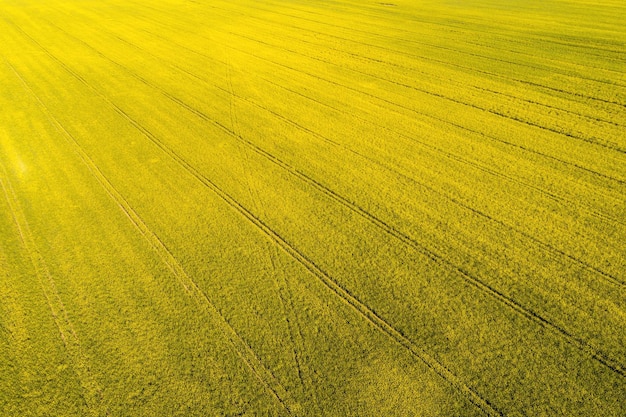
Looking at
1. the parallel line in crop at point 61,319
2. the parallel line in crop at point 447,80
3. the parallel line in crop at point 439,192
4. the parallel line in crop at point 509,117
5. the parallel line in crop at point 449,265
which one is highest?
the parallel line in crop at point 447,80

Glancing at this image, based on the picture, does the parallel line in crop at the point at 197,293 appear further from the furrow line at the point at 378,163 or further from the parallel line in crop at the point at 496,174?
the parallel line in crop at the point at 496,174

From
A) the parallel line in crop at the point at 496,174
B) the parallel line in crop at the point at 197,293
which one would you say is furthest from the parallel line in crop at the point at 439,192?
the parallel line in crop at the point at 197,293

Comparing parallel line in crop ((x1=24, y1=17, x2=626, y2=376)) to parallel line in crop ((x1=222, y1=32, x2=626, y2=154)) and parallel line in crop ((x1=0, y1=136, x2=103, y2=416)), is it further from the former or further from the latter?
parallel line in crop ((x1=222, y1=32, x2=626, y2=154))

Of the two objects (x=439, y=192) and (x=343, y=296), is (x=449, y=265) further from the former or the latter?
(x=439, y=192)

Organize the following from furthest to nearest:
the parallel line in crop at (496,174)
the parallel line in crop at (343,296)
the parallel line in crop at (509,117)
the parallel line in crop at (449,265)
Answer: the parallel line in crop at (509,117) < the parallel line in crop at (496,174) < the parallel line in crop at (449,265) < the parallel line in crop at (343,296)

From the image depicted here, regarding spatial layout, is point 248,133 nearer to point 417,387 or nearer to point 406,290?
point 406,290

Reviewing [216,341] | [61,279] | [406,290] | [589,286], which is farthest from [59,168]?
[589,286]

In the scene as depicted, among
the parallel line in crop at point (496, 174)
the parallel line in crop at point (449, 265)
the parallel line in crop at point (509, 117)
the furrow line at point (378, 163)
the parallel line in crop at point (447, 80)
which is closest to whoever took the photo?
the parallel line in crop at point (449, 265)
